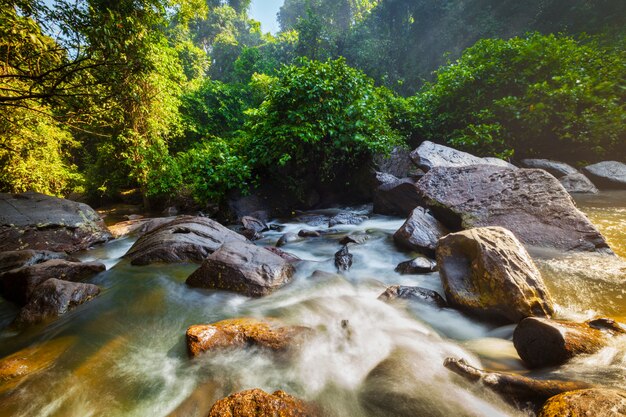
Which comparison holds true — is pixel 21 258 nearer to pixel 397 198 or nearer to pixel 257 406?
pixel 257 406

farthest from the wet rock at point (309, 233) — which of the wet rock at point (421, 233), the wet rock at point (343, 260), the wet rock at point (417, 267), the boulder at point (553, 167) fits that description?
the boulder at point (553, 167)

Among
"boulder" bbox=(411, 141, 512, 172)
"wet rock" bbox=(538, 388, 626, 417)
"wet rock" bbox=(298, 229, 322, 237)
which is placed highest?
"boulder" bbox=(411, 141, 512, 172)

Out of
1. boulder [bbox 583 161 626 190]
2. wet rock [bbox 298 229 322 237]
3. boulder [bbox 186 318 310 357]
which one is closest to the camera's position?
boulder [bbox 186 318 310 357]

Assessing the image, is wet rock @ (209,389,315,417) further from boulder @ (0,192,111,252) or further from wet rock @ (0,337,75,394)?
boulder @ (0,192,111,252)

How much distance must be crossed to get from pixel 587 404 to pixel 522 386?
1.21 feet

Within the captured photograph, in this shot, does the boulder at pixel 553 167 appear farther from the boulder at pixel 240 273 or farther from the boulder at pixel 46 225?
the boulder at pixel 46 225

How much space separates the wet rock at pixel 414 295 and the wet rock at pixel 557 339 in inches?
35.5

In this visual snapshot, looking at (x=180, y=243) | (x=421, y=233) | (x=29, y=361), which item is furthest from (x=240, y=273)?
(x=421, y=233)

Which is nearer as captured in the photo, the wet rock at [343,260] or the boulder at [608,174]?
the wet rock at [343,260]

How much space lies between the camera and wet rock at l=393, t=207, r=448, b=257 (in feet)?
14.3

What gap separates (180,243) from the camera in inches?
176

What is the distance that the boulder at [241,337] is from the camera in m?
2.33

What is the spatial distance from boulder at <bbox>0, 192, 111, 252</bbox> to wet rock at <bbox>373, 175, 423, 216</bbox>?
6969mm

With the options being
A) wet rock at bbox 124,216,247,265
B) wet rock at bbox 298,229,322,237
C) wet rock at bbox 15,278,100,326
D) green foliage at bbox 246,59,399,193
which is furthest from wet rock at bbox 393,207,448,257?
wet rock at bbox 15,278,100,326
